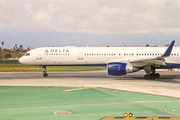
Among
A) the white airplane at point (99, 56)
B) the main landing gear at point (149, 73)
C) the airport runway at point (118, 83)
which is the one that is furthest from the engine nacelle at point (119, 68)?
the main landing gear at point (149, 73)

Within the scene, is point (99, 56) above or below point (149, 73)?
above

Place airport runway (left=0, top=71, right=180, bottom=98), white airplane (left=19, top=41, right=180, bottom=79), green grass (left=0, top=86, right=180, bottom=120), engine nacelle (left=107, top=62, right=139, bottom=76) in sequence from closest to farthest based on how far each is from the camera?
green grass (left=0, top=86, right=180, bottom=120) → airport runway (left=0, top=71, right=180, bottom=98) → engine nacelle (left=107, top=62, right=139, bottom=76) → white airplane (left=19, top=41, right=180, bottom=79)

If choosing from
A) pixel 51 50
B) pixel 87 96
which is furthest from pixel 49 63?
pixel 87 96

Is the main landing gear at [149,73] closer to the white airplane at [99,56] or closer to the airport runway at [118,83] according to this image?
the white airplane at [99,56]

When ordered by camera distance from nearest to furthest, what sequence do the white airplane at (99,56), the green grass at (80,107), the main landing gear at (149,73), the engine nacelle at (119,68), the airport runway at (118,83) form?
the green grass at (80,107) → the airport runway at (118,83) → the engine nacelle at (119,68) → the main landing gear at (149,73) → the white airplane at (99,56)

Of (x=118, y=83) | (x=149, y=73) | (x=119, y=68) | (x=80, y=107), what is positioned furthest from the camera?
(x=149, y=73)

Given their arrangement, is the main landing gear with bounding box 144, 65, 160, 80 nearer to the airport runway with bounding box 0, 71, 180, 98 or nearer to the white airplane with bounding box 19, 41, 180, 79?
the white airplane with bounding box 19, 41, 180, 79

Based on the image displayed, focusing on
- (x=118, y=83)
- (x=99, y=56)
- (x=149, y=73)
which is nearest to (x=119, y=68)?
(x=118, y=83)

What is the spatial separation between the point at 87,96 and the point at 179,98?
606 cm

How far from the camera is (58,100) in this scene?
14.7 meters

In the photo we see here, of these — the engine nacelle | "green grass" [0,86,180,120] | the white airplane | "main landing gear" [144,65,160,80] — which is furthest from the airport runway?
"green grass" [0,86,180,120]

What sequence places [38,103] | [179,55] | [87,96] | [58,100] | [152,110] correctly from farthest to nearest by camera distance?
[179,55], [87,96], [58,100], [38,103], [152,110]

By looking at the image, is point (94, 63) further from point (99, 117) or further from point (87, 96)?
point (99, 117)

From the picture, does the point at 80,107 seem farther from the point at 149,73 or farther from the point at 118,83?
the point at 149,73
